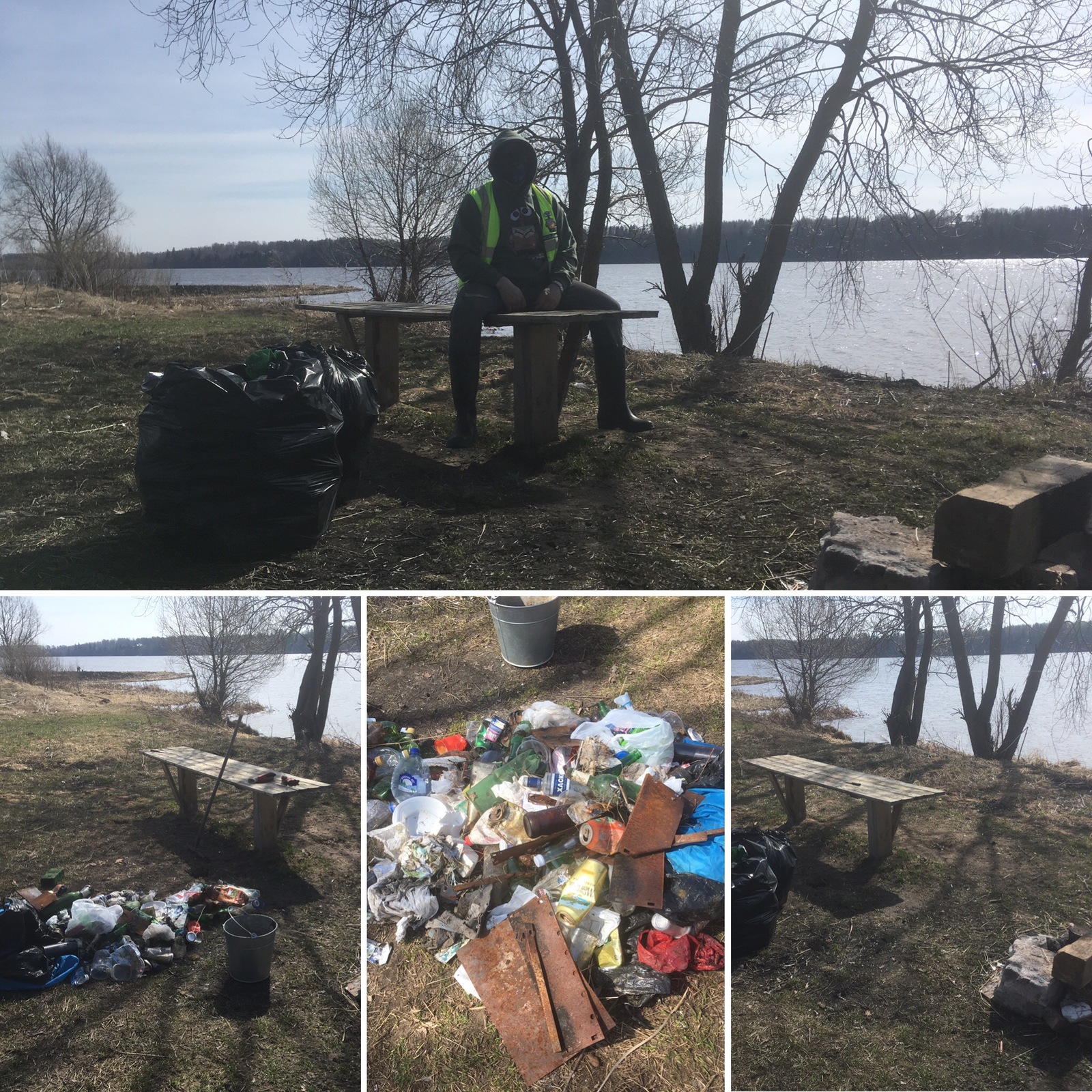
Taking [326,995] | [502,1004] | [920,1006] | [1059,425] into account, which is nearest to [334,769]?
[326,995]

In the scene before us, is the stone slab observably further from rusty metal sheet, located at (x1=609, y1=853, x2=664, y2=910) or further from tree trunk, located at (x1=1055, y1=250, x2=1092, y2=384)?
tree trunk, located at (x1=1055, y1=250, x2=1092, y2=384)

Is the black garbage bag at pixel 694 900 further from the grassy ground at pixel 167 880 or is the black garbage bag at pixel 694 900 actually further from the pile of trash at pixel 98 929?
the pile of trash at pixel 98 929

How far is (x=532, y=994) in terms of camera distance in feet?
7.73

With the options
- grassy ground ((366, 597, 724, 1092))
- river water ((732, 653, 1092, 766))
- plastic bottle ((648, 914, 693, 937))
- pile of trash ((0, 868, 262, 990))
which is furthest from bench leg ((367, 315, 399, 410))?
plastic bottle ((648, 914, 693, 937))

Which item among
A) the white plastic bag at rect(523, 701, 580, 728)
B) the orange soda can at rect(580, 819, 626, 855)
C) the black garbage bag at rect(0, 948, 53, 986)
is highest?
the white plastic bag at rect(523, 701, 580, 728)

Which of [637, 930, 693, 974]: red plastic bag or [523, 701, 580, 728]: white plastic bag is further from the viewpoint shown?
[523, 701, 580, 728]: white plastic bag

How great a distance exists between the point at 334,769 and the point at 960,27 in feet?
30.8

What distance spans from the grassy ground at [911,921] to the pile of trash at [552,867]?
0.61 ft

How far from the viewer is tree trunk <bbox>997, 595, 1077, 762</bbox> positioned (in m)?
2.69

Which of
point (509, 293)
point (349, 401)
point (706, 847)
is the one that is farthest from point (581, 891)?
point (509, 293)

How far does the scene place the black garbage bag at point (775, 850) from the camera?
249cm

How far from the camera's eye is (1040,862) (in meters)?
2.66

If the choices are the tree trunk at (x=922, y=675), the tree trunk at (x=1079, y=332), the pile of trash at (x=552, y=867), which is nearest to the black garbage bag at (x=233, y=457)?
the pile of trash at (x=552, y=867)

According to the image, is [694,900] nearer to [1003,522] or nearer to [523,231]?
[1003,522]
